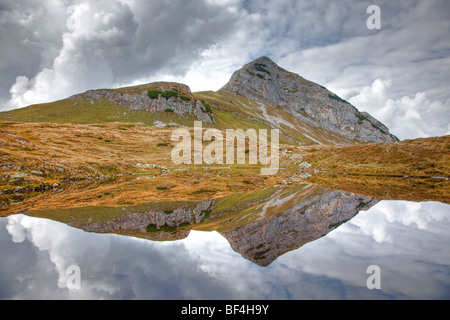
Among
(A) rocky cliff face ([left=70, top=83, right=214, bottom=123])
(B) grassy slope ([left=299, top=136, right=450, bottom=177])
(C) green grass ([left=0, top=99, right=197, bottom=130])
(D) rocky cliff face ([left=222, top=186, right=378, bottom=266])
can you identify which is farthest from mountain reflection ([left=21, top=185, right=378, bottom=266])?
(A) rocky cliff face ([left=70, top=83, right=214, bottom=123])

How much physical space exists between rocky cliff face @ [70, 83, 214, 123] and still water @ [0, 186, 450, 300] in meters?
149

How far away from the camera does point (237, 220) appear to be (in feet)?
50.6

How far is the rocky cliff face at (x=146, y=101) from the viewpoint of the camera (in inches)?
5945

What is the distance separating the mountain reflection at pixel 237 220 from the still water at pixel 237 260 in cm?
12

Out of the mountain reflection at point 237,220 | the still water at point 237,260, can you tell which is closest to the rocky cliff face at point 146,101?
the mountain reflection at point 237,220

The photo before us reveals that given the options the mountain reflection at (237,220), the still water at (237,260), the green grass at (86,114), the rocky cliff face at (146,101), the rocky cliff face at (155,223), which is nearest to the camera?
the still water at (237,260)

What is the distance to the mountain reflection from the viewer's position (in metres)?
10.4

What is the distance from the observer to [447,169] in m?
40.1

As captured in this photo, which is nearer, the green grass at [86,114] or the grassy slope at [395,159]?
the grassy slope at [395,159]

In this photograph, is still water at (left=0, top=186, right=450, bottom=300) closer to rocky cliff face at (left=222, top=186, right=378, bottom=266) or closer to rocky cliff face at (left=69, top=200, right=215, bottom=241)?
rocky cliff face at (left=222, top=186, right=378, bottom=266)

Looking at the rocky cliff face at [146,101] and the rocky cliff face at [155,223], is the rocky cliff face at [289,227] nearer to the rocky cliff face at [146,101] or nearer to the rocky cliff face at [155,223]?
the rocky cliff face at [155,223]

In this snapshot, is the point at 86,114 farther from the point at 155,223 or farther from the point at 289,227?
the point at 289,227
